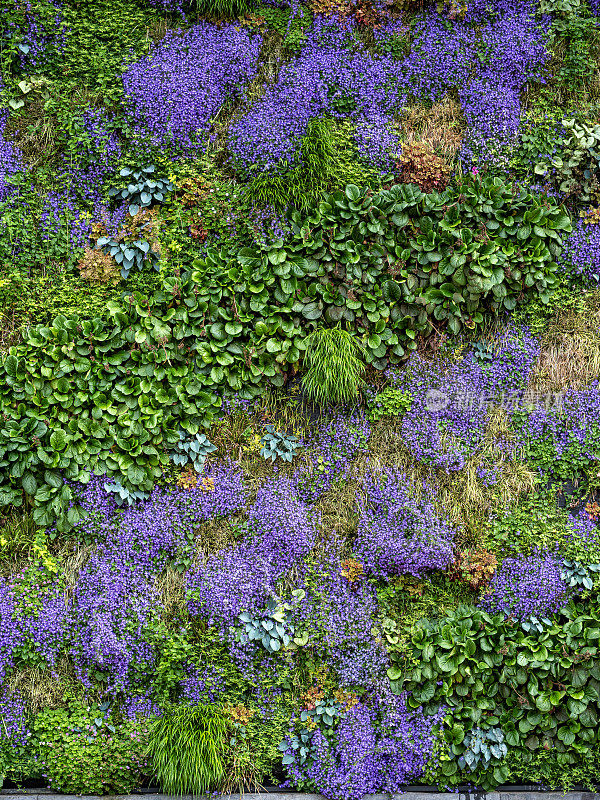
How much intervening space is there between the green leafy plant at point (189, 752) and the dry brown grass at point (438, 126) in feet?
16.2

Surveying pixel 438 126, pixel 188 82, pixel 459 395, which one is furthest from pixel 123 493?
pixel 438 126

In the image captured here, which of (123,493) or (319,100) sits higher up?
(319,100)

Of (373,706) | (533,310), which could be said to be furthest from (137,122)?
(373,706)

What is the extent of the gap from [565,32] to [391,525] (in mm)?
4544

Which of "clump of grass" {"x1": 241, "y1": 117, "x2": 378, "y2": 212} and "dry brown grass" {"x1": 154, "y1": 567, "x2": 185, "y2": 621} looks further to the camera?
"clump of grass" {"x1": 241, "y1": 117, "x2": 378, "y2": 212}

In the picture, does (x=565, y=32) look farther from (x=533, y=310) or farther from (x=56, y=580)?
(x=56, y=580)

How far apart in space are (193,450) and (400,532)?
1782mm

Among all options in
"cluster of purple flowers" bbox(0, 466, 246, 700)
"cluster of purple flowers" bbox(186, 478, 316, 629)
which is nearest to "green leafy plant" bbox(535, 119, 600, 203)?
"cluster of purple flowers" bbox(186, 478, 316, 629)

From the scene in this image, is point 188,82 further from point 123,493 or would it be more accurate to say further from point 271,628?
point 271,628

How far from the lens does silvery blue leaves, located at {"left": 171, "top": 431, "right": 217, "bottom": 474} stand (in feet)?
16.6

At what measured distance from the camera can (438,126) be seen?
551cm

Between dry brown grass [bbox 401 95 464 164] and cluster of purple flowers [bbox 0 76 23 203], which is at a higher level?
dry brown grass [bbox 401 95 464 164]

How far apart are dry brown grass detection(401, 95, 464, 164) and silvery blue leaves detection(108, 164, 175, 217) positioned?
2140 millimetres

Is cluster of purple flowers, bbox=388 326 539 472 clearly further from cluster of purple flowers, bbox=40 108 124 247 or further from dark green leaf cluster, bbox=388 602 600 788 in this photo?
cluster of purple flowers, bbox=40 108 124 247
